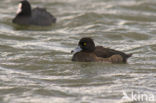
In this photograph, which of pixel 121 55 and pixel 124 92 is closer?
pixel 124 92

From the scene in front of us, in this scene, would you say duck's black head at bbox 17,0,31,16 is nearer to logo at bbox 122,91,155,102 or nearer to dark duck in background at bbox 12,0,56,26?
dark duck in background at bbox 12,0,56,26

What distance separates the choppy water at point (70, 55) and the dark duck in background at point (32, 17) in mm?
311

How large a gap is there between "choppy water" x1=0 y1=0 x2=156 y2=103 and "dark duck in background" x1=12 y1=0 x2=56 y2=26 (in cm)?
31

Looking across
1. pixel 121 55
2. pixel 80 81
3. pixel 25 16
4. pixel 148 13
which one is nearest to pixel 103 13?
pixel 148 13

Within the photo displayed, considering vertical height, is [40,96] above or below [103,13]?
below

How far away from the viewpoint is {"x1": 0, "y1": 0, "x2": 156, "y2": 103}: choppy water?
9.53 meters

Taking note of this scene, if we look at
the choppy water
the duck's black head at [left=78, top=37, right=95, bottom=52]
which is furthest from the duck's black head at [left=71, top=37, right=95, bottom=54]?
the choppy water

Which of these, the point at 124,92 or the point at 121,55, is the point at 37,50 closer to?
the point at 121,55

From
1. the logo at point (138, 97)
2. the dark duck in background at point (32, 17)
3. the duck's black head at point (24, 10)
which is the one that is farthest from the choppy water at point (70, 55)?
the duck's black head at point (24, 10)

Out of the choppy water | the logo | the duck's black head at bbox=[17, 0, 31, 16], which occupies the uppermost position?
the duck's black head at bbox=[17, 0, 31, 16]

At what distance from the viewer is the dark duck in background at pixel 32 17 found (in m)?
16.3

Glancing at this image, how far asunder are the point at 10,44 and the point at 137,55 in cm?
350

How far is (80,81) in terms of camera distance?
33.6 feet

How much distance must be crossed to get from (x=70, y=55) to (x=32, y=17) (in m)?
4.44
